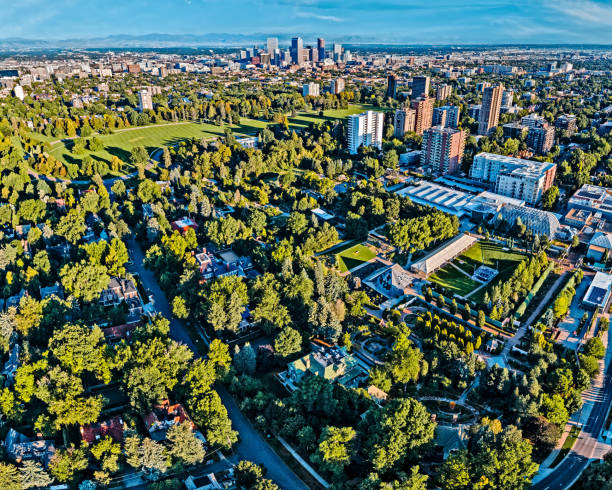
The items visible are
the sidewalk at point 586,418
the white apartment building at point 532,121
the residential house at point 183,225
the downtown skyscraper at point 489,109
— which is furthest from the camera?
the white apartment building at point 532,121

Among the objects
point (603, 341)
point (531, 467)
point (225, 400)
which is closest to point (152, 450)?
point (225, 400)

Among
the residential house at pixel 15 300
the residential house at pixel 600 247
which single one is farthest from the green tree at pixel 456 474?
the residential house at pixel 15 300

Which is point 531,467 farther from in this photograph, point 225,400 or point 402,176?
point 402,176

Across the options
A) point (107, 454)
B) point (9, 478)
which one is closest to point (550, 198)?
point (107, 454)

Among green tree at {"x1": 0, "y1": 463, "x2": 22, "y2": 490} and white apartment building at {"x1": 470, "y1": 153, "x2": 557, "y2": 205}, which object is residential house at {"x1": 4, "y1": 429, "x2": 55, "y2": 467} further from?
white apartment building at {"x1": 470, "y1": 153, "x2": 557, "y2": 205}

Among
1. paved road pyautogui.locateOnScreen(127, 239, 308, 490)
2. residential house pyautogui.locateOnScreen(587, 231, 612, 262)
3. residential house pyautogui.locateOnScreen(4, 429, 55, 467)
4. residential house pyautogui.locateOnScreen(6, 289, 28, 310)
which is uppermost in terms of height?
residential house pyautogui.locateOnScreen(587, 231, 612, 262)

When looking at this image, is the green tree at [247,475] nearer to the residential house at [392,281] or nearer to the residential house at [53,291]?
the residential house at [392,281]

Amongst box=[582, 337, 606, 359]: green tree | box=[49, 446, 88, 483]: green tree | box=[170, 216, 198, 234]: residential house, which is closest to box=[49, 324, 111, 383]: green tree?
box=[49, 446, 88, 483]: green tree
